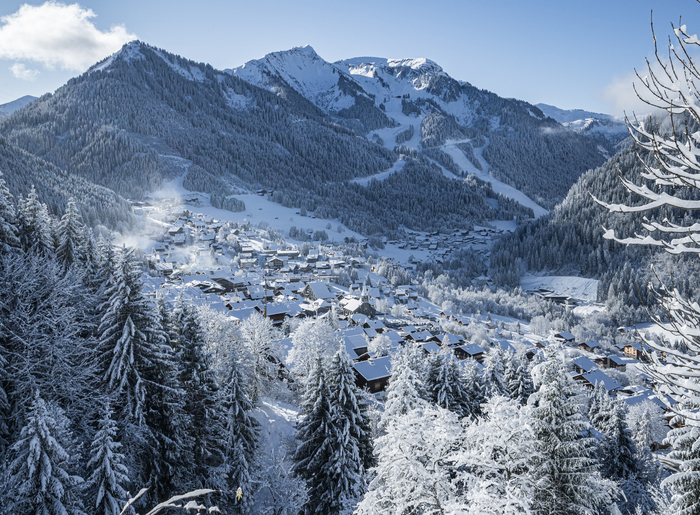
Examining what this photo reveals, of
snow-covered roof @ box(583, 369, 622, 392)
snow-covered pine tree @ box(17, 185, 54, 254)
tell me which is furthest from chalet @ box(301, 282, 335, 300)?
snow-covered pine tree @ box(17, 185, 54, 254)

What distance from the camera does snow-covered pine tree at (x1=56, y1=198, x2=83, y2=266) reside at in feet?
75.3

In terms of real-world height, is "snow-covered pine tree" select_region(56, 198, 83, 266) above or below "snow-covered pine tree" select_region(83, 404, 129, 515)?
above

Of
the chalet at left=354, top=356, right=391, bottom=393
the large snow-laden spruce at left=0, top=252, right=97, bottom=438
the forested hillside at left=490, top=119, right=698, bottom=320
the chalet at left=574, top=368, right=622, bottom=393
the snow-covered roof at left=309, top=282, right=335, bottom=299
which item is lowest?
the chalet at left=354, top=356, right=391, bottom=393

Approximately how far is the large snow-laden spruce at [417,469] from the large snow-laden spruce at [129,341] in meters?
10.0

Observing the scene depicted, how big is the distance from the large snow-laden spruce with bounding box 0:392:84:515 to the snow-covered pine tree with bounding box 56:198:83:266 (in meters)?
15.6

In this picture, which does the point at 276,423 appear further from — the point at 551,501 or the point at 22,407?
the point at 551,501

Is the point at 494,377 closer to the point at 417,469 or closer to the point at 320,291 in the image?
the point at 417,469

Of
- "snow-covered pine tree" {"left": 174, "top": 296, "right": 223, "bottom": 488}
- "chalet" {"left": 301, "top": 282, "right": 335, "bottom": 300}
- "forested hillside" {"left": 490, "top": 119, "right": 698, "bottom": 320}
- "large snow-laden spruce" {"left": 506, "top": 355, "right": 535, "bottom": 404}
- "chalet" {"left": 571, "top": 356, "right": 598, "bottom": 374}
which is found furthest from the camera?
"forested hillside" {"left": 490, "top": 119, "right": 698, "bottom": 320}

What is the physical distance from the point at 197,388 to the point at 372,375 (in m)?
18.0

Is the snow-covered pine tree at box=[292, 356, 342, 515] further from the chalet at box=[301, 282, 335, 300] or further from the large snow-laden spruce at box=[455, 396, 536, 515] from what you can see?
the chalet at box=[301, 282, 335, 300]

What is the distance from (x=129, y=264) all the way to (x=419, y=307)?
5641 centimetres

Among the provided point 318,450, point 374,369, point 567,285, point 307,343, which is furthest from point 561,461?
point 567,285

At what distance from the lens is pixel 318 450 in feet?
55.3

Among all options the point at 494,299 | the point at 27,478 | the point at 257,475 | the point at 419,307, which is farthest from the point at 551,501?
the point at 494,299
